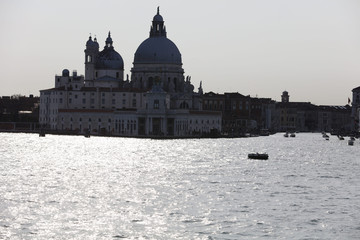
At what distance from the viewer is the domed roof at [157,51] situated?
147 meters

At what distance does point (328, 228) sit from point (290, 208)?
16.0ft

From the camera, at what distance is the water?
31297 millimetres

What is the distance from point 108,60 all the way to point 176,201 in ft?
383

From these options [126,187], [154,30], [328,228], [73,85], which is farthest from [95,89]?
[328,228]

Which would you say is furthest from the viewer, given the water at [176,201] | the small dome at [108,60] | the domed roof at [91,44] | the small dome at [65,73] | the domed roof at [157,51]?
the small dome at [65,73]

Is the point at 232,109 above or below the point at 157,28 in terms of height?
below

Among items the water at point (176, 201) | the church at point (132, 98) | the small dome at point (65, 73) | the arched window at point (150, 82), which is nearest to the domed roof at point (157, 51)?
the church at point (132, 98)

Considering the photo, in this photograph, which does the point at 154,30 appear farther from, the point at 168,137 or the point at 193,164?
the point at 193,164

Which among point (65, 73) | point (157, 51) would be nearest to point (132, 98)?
point (157, 51)

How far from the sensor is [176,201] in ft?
127

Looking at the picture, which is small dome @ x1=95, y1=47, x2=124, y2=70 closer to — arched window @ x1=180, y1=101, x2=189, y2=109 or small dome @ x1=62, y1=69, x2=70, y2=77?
small dome @ x1=62, y1=69, x2=70, y2=77

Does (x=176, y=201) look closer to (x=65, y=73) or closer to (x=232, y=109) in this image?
(x=65, y=73)

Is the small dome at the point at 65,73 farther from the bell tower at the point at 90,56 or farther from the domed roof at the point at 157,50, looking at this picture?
the domed roof at the point at 157,50

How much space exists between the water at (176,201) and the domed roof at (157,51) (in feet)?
276
